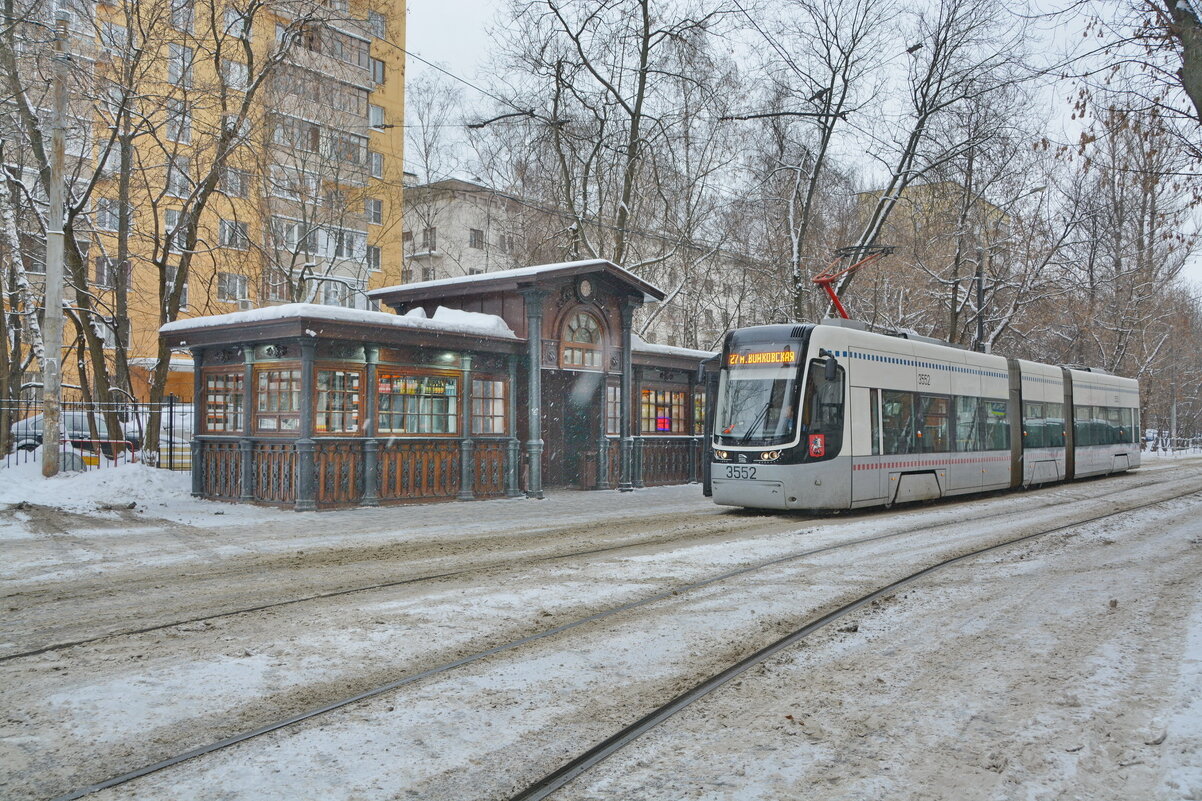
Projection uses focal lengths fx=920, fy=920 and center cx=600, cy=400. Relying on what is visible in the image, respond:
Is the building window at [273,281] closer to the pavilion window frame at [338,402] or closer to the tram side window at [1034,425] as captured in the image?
the pavilion window frame at [338,402]

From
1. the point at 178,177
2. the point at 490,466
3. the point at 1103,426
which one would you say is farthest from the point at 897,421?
the point at 178,177

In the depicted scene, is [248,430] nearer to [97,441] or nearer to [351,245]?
[97,441]

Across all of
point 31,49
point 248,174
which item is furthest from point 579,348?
point 31,49

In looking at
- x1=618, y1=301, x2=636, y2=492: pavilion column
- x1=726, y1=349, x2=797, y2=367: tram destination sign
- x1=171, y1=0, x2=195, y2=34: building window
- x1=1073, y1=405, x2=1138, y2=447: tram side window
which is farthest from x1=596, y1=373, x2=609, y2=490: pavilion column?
x1=1073, y1=405, x2=1138, y2=447: tram side window

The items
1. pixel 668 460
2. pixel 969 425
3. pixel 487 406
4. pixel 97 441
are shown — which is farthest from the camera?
pixel 668 460

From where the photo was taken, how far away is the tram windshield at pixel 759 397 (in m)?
14.8

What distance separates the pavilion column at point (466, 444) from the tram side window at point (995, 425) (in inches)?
424

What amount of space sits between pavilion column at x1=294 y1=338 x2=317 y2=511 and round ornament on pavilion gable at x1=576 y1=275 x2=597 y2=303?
6.54 meters

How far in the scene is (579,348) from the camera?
66.9 ft

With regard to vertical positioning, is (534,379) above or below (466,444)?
above

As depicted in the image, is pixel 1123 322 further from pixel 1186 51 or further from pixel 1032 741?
pixel 1032 741

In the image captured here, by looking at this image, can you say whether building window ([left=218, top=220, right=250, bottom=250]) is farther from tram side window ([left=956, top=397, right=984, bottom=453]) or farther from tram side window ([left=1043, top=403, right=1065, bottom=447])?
tram side window ([left=1043, top=403, right=1065, bottom=447])

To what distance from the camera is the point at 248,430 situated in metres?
16.3

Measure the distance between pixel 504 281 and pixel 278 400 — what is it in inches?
213
